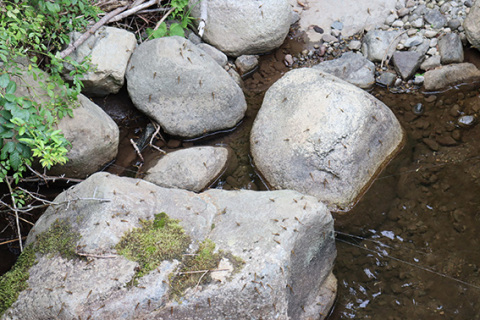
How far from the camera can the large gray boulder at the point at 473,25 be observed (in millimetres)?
6766

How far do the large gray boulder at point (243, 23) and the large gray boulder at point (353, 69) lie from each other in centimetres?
88

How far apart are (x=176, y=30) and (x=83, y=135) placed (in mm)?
2265

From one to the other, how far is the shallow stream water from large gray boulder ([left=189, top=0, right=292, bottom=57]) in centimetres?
91

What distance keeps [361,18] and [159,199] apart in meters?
4.81

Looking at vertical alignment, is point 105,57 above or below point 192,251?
above

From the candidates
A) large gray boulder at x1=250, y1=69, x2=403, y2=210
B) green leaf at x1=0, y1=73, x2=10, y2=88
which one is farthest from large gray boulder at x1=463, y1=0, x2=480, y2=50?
green leaf at x1=0, y1=73, x2=10, y2=88

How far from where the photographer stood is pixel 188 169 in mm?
5812

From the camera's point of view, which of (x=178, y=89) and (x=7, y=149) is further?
(x=178, y=89)

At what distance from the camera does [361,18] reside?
7.67 meters

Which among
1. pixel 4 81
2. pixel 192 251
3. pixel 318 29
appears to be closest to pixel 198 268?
pixel 192 251

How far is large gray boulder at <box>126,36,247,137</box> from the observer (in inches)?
248

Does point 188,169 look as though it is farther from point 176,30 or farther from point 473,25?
point 473,25

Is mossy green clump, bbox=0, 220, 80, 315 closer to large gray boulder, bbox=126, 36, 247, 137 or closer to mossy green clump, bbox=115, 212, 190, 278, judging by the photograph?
mossy green clump, bbox=115, 212, 190, 278

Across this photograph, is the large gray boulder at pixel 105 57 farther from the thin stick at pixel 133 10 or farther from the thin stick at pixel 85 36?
the thin stick at pixel 133 10
